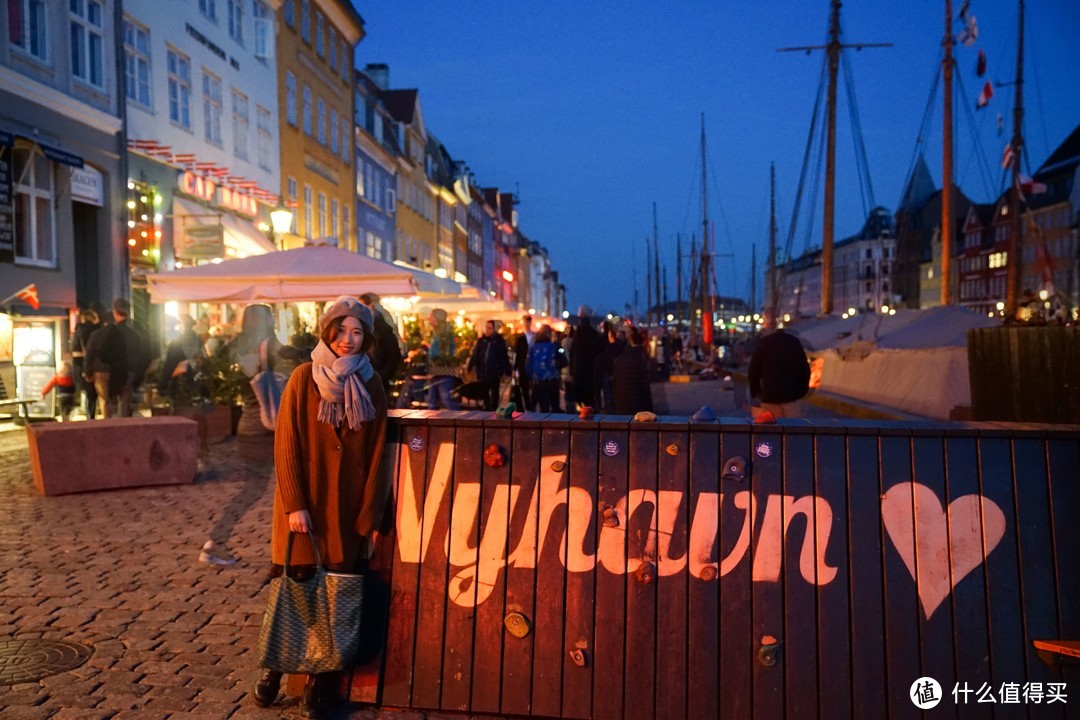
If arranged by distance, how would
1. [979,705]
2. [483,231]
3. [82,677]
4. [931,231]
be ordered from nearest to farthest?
[979,705] < [82,677] < [483,231] < [931,231]

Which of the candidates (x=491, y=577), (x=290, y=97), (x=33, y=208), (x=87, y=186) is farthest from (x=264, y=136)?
(x=491, y=577)

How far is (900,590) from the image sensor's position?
412 cm

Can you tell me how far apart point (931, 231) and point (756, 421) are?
406 feet

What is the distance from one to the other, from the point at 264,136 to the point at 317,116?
668cm

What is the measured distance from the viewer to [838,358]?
61.1 ft

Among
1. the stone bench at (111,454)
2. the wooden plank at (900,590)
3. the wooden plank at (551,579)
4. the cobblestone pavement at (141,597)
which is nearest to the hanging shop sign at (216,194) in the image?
the cobblestone pavement at (141,597)

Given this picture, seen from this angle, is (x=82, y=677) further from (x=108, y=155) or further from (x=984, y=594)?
(x=108, y=155)

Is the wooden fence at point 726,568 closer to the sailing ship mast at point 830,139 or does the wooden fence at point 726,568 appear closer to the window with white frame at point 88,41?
the window with white frame at point 88,41

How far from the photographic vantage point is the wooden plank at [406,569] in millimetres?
4539

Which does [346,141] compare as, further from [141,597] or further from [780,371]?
[141,597]

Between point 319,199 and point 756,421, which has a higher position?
point 319,199

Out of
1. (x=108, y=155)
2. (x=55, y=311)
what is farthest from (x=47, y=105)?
(x=55, y=311)

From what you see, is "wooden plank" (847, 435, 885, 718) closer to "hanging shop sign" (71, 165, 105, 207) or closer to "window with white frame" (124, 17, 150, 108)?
"hanging shop sign" (71, 165, 105, 207)

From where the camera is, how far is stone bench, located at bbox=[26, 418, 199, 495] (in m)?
9.95
